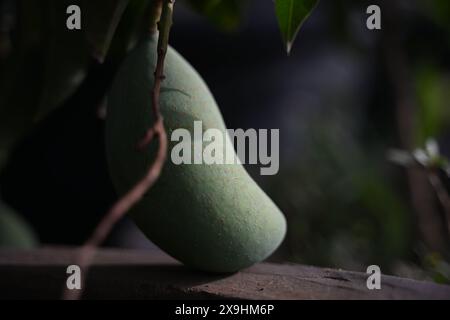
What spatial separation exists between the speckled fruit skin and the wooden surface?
0.06 feet

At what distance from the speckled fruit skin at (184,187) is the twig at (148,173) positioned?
0.03 meters

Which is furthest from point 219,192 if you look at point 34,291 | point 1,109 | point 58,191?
point 58,191

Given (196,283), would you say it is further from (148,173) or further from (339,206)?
(339,206)

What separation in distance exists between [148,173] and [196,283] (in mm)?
147

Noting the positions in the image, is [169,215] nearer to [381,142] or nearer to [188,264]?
[188,264]

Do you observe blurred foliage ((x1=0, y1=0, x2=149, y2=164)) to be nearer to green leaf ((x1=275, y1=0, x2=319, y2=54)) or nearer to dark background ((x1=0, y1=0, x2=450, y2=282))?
green leaf ((x1=275, y1=0, x2=319, y2=54))

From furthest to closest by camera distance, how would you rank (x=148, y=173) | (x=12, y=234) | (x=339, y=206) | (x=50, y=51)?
(x=339, y=206) → (x=12, y=234) → (x=50, y=51) → (x=148, y=173)

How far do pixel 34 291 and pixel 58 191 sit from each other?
0.80m

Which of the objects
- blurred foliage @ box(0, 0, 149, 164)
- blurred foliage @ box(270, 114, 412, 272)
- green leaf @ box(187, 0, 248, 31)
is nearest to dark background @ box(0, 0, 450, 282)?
blurred foliage @ box(270, 114, 412, 272)

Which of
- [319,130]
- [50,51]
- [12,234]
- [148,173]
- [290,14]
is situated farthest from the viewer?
[319,130]

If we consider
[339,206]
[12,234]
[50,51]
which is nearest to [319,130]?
[339,206]

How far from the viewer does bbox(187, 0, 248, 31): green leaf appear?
55 centimetres

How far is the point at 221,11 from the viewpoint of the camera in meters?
0.56
